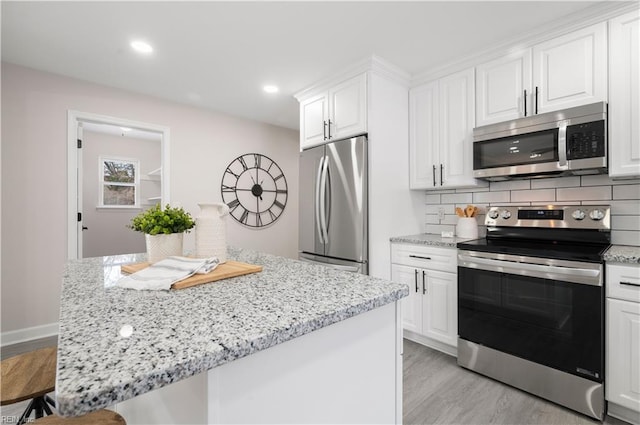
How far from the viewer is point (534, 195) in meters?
2.44

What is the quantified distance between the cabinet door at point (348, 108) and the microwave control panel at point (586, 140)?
1.41 m

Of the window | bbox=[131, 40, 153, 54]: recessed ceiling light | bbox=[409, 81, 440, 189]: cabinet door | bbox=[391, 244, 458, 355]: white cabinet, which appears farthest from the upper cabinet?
the window

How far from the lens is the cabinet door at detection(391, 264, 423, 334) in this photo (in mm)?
2596

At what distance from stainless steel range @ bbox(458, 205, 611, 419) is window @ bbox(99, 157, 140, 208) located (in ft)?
17.4

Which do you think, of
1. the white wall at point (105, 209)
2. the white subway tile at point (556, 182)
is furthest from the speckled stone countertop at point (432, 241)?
the white wall at point (105, 209)

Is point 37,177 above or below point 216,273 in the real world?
above

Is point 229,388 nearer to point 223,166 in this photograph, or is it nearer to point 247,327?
point 247,327

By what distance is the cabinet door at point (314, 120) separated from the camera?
303cm

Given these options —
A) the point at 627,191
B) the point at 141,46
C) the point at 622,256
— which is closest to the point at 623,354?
the point at 622,256

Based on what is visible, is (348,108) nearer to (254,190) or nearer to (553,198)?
(553,198)

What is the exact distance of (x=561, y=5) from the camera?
1.91 m

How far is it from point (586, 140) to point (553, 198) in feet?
1.75

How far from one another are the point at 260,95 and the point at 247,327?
10.3 ft

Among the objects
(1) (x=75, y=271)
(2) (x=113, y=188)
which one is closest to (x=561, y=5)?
(1) (x=75, y=271)
